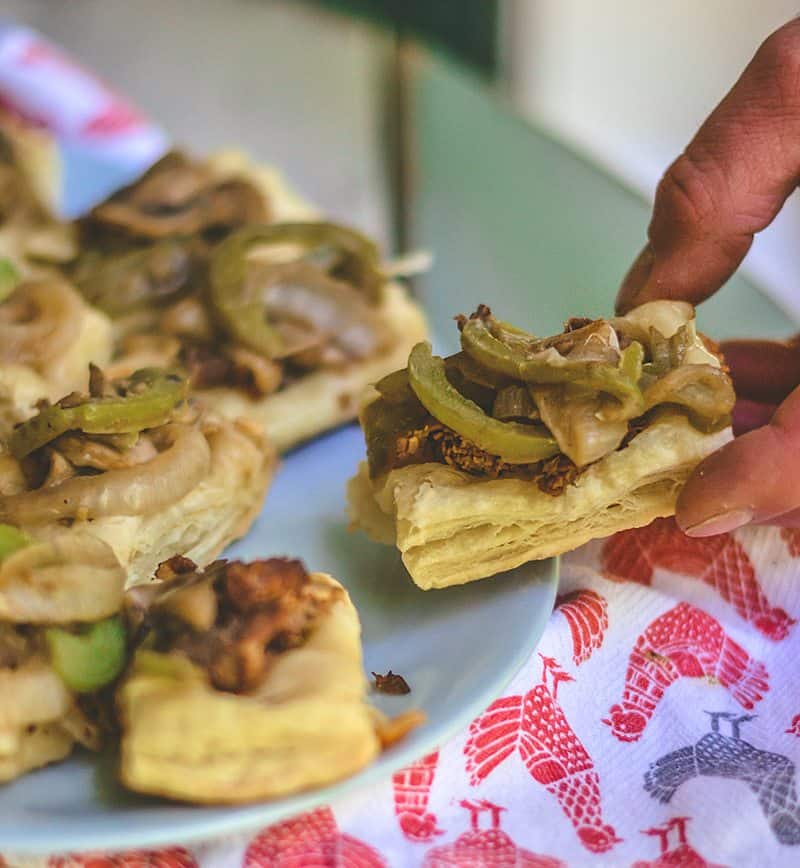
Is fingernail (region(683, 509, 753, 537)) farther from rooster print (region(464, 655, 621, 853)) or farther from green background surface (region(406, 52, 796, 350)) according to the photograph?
green background surface (region(406, 52, 796, 350))

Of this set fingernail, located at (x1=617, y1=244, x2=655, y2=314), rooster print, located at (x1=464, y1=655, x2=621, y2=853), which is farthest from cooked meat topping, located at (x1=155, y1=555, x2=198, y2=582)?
fingernail, located at (x1=617, y1=244, x2=655, y2=314)

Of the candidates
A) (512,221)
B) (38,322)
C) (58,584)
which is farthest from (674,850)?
(512,221)

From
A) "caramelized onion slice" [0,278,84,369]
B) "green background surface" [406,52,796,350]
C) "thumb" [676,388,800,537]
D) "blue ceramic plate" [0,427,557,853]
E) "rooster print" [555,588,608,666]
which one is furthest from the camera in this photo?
"green background surface" [406,52,796,350]

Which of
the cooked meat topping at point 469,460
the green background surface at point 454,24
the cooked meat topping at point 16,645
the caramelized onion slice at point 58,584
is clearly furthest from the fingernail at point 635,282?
the green background surface at point 454,24

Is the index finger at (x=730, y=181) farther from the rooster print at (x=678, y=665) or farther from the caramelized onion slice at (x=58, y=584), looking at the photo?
the caramelized onion slice at (x=58, y=584)

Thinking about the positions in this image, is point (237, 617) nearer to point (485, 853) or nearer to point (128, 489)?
point (485, 853)

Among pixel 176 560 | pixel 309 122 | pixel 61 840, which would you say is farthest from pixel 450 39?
pixel 61 840

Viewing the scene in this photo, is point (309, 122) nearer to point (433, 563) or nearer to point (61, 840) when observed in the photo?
point (433, 563)
